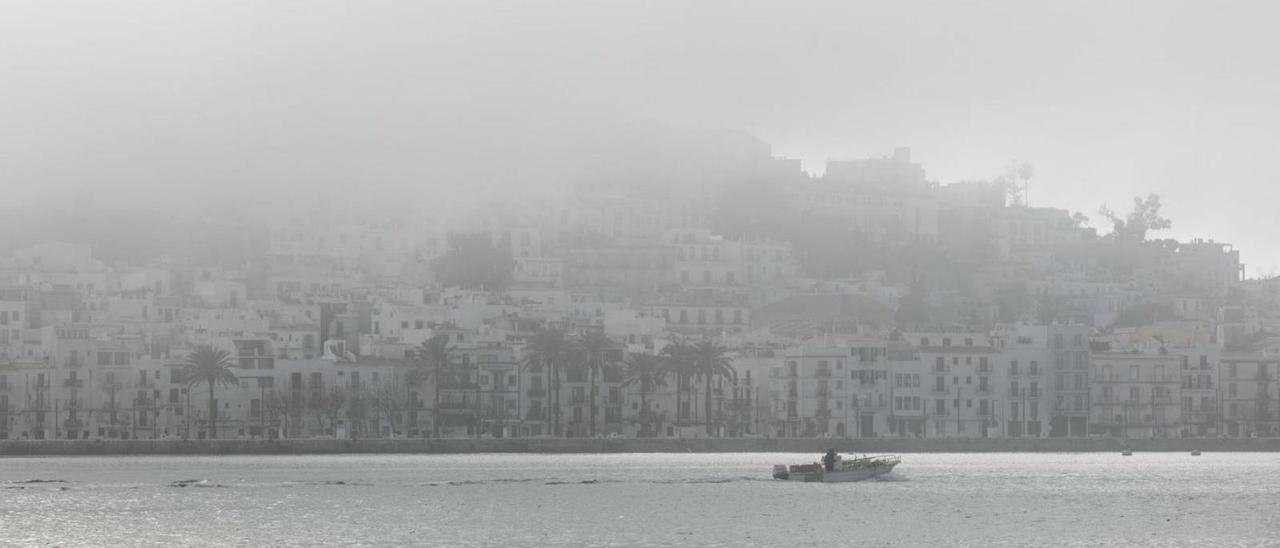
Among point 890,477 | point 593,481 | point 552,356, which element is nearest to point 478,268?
point 552,356

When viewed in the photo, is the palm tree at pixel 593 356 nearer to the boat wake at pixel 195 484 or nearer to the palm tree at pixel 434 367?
the palm tree at pixel 434 367

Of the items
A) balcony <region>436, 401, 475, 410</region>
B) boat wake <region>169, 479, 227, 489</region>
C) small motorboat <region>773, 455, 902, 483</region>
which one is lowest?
boat wake <region>169, 479, 227, 489</region>

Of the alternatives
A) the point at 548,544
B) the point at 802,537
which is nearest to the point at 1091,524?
the point at 802,537

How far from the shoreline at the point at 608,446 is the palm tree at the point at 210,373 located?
2505 mm

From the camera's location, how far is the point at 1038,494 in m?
103

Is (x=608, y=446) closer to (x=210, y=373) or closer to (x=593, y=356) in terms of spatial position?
(x=593, y=356)

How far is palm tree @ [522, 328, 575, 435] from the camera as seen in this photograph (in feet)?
480

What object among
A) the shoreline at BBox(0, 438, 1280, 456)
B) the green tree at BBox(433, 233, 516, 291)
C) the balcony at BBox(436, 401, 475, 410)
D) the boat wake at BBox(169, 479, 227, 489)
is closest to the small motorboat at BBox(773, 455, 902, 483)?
the boat wake at BBox(169, 479, 227, 489)

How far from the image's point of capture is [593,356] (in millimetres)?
148000

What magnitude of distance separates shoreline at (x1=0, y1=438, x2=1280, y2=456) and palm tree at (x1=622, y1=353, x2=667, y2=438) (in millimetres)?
4337

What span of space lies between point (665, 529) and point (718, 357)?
64.5 meters

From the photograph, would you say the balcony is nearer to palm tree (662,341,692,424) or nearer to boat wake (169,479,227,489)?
palm tree (662,341,692,424)

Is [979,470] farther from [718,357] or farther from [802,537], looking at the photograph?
[802,537]

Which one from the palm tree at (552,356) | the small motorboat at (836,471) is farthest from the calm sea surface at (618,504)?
the palm tree at (552,356)
